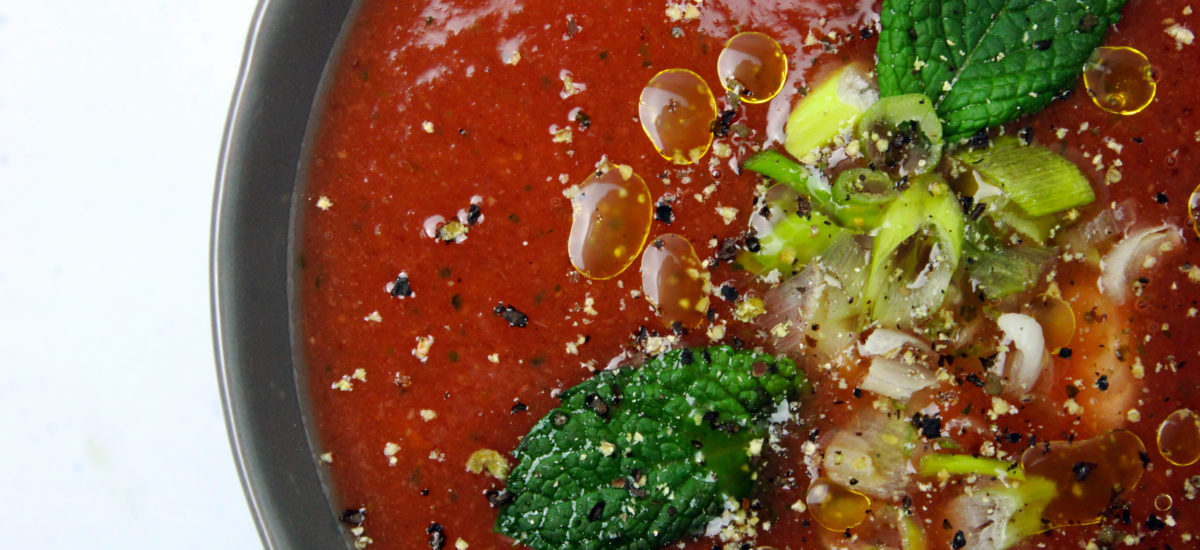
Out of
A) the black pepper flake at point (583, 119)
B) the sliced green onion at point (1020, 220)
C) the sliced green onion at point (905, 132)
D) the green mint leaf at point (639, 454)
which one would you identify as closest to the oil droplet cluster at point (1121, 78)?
the sliced green onion at point (1020, 220)

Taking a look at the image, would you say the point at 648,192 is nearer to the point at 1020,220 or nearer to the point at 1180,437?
the point at 1020,220

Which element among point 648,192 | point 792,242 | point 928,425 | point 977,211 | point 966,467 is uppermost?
point 648,192

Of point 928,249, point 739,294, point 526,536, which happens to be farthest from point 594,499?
point 928,249

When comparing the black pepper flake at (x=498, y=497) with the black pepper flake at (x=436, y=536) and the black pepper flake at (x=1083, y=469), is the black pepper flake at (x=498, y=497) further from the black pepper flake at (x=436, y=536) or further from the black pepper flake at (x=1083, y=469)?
the black pepper flake at (x=1083, y=469)

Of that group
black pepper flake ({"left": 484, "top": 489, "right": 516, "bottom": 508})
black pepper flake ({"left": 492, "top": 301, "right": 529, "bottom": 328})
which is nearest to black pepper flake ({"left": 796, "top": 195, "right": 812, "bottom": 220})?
black pepper flake ({"left": 492, "top": 301, "right": 529, "bottom": 328})

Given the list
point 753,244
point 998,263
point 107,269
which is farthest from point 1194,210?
point 107,269

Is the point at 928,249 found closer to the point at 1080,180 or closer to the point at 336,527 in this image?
the point at 1080,180
